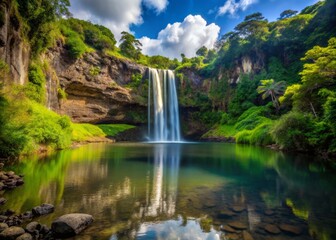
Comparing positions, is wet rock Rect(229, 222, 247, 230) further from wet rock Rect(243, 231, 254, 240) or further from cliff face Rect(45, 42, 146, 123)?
cliff face Rect(45, 42, 146, 123)

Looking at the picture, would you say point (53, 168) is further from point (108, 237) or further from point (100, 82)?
point (100, 82)

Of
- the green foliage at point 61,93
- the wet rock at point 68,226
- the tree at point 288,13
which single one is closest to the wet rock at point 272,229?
the wet rock at point 68,226

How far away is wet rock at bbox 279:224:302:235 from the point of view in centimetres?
522

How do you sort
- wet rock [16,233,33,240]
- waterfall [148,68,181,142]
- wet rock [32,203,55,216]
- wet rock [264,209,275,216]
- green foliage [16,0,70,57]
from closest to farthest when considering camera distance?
wet rock [16,233,33,240] < wet rock [32,203,55,216] < wet rock [264,209,275,216] < green foliage [16,0,70,57] < waterfall [148,68,181,142]

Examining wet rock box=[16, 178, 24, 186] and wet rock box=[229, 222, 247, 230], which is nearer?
wet rock box=[229, 222, 247, 230]

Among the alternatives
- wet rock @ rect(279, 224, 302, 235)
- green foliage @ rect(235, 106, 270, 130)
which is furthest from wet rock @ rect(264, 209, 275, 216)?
green foliage @ rect(235, 106, 270, 130)

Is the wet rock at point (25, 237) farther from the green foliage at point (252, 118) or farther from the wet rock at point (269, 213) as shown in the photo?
the green foliage at point (252, 118)

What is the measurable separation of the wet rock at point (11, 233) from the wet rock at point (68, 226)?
0.59 m

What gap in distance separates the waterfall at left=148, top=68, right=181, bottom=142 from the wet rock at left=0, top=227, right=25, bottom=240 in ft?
158

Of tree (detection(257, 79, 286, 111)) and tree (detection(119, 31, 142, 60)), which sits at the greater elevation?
tree (detection(119, 31, 142, 60))

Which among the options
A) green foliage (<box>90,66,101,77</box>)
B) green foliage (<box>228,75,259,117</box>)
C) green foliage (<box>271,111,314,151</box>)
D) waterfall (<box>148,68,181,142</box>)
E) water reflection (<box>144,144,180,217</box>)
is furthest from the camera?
waterfall (<box>148,68,181,142</box>)

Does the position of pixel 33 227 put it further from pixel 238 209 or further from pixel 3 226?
pixel 238 209

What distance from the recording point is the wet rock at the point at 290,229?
522 cm

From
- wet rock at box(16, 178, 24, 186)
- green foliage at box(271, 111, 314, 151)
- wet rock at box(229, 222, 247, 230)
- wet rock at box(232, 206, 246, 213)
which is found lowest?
wet rock at box(229, 222, 247, 230)
